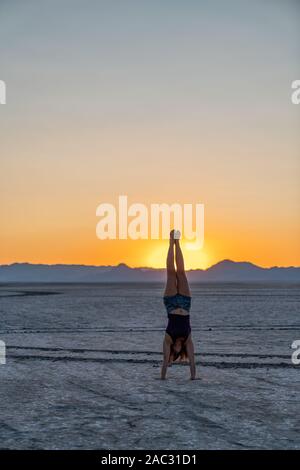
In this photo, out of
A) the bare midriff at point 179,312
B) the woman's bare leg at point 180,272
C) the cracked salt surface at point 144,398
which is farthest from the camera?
the bare midriff at point 179,312

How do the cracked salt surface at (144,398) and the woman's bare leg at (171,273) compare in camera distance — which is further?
the woman's bare leg at (171,273)

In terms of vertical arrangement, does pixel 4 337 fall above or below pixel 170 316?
below

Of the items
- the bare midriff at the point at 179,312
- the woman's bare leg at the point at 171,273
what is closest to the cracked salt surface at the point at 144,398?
the bare midriff at the point at 179,312

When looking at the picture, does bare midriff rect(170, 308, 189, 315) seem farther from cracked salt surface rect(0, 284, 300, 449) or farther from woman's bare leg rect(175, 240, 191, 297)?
cracked salt surface rect(0, 284, 300, 449)

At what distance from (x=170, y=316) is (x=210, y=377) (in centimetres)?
236

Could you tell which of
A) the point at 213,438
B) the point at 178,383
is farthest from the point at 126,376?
the point at 213,438

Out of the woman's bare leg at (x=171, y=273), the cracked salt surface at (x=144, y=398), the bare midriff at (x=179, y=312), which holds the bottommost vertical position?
the cracked salt surface at (x=144, y=398)

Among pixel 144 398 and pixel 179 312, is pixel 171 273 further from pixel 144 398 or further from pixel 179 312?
pixel 144 398

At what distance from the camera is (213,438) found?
9.06m

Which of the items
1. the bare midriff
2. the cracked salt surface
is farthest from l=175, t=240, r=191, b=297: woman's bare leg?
the cracked salt surface

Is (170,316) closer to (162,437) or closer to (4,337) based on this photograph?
(162,437)

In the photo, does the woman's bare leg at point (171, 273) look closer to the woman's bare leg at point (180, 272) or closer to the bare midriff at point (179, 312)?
the woman's bare leg at point (180, 272)

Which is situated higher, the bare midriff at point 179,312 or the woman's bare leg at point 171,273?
the woman's bare leg at point 171,273

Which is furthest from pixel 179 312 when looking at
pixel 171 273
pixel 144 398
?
pixel 144 398
